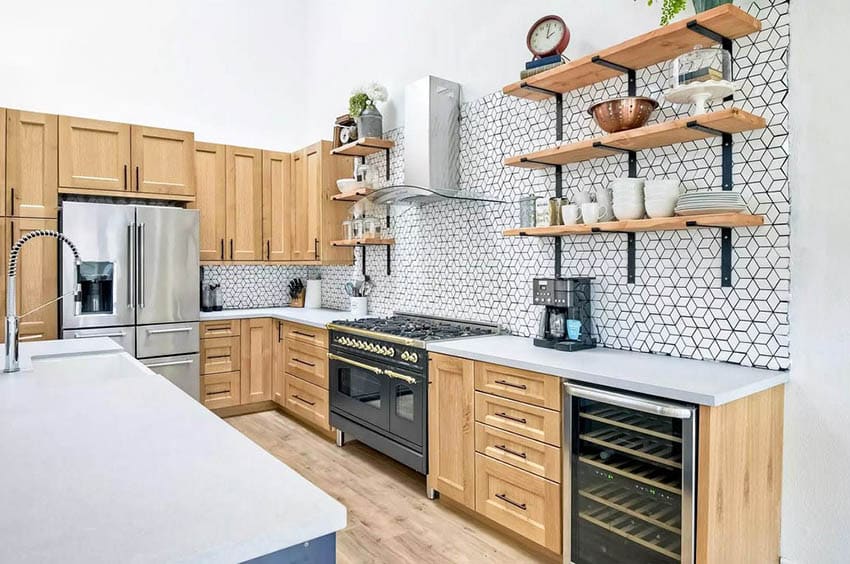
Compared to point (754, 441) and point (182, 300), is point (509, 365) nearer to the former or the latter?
point (754, 441)

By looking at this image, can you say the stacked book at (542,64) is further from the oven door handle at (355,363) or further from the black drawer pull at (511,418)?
the oven door handle at (355,363)

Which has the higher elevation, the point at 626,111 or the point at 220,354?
the point at 626,111

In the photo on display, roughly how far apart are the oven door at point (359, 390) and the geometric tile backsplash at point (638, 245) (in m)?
0.71

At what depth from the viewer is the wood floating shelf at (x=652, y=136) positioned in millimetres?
2168

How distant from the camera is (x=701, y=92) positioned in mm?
2246

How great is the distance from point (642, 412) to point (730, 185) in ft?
3.55

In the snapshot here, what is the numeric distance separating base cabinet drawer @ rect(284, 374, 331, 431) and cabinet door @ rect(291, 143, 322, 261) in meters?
1.12

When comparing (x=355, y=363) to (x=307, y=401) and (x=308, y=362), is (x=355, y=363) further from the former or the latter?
(x=307, y=401)

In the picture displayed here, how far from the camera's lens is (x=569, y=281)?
9.04 ft

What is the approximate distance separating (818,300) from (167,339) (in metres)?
4.22

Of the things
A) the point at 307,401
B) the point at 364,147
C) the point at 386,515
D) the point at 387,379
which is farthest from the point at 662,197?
the point at 307,401

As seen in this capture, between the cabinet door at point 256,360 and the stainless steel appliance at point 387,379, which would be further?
the cabinet door at point 256,360

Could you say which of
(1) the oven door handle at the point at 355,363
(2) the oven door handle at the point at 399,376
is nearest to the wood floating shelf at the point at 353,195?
(1) the oven door handle at the point at 355,363

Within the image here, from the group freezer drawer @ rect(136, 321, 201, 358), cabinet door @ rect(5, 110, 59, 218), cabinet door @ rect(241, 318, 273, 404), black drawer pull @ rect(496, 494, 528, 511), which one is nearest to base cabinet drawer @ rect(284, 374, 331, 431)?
cabinet door @ rect(241, 318, 273, 404)
